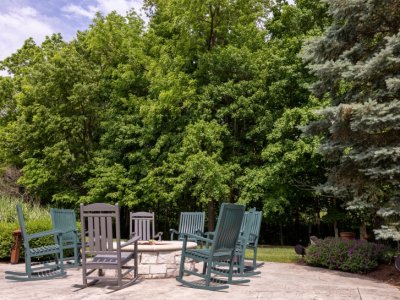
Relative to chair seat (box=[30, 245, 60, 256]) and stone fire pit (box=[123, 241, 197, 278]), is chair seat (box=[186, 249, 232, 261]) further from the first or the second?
chair seat (box=[30, 245, 60, 256])

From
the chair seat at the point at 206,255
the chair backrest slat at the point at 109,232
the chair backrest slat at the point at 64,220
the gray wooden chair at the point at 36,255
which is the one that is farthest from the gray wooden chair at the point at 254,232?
the gray wooden chair at the point at 36,255

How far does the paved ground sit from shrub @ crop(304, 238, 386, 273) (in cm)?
84

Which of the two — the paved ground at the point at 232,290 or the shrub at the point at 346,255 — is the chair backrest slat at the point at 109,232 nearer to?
the paved ground at the point at 232,290

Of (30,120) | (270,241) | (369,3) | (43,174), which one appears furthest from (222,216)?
(30,120)

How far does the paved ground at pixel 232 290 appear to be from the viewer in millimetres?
5305

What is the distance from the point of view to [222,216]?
19.1ft

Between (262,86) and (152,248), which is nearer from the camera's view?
(152,248)

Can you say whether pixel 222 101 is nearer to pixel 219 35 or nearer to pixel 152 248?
pixel 219 35

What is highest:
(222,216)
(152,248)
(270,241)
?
(222,216)

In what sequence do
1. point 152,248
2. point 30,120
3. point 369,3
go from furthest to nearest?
point 30,120 < point 369,3 < point 152,248

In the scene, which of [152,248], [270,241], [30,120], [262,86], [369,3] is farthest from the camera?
[30,120]

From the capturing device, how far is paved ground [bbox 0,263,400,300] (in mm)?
5305

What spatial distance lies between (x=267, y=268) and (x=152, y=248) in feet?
9.52

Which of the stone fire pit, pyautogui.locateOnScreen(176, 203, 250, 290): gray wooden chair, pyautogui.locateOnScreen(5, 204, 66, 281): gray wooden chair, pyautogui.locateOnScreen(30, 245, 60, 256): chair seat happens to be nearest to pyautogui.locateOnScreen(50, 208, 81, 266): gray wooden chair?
pyautogui.locateOnScreen(5, 204, 66, 281): gray wooden chair
